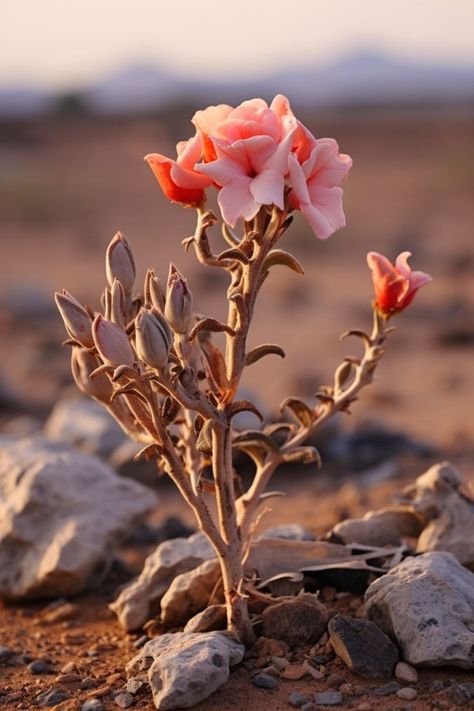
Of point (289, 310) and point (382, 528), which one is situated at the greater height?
point (289, 310)

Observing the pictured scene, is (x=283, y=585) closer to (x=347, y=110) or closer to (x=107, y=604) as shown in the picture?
(x=107, y=604)

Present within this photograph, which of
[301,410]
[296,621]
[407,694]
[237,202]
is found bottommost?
[407,694]

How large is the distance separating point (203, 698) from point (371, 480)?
2.71 metres

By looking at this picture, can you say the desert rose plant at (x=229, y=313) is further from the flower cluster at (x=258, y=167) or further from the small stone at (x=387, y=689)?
the small stone at (x=387, y=689)

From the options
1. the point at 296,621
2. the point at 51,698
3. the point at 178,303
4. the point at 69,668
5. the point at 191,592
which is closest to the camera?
the point at 178,303

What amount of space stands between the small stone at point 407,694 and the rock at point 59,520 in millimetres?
1513

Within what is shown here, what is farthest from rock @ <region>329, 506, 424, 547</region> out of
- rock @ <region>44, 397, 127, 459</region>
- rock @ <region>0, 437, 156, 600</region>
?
rock @ <region>44, 397, 127, 459</region>

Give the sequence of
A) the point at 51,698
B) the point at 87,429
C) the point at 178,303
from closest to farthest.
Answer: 1. the point at 178,303
2. the point at 51,698
3. the point at 87,429

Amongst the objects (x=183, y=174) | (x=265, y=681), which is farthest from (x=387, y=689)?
(x=183, y=174)

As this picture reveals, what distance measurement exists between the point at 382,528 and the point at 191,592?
0.80 meters

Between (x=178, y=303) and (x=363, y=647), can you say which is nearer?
(x=178, y=303)

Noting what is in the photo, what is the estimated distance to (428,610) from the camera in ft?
8.75

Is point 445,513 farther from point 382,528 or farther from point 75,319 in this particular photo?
point 75,319

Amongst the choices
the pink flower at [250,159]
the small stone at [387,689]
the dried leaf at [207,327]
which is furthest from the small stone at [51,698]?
the pink flower at [250,159]
